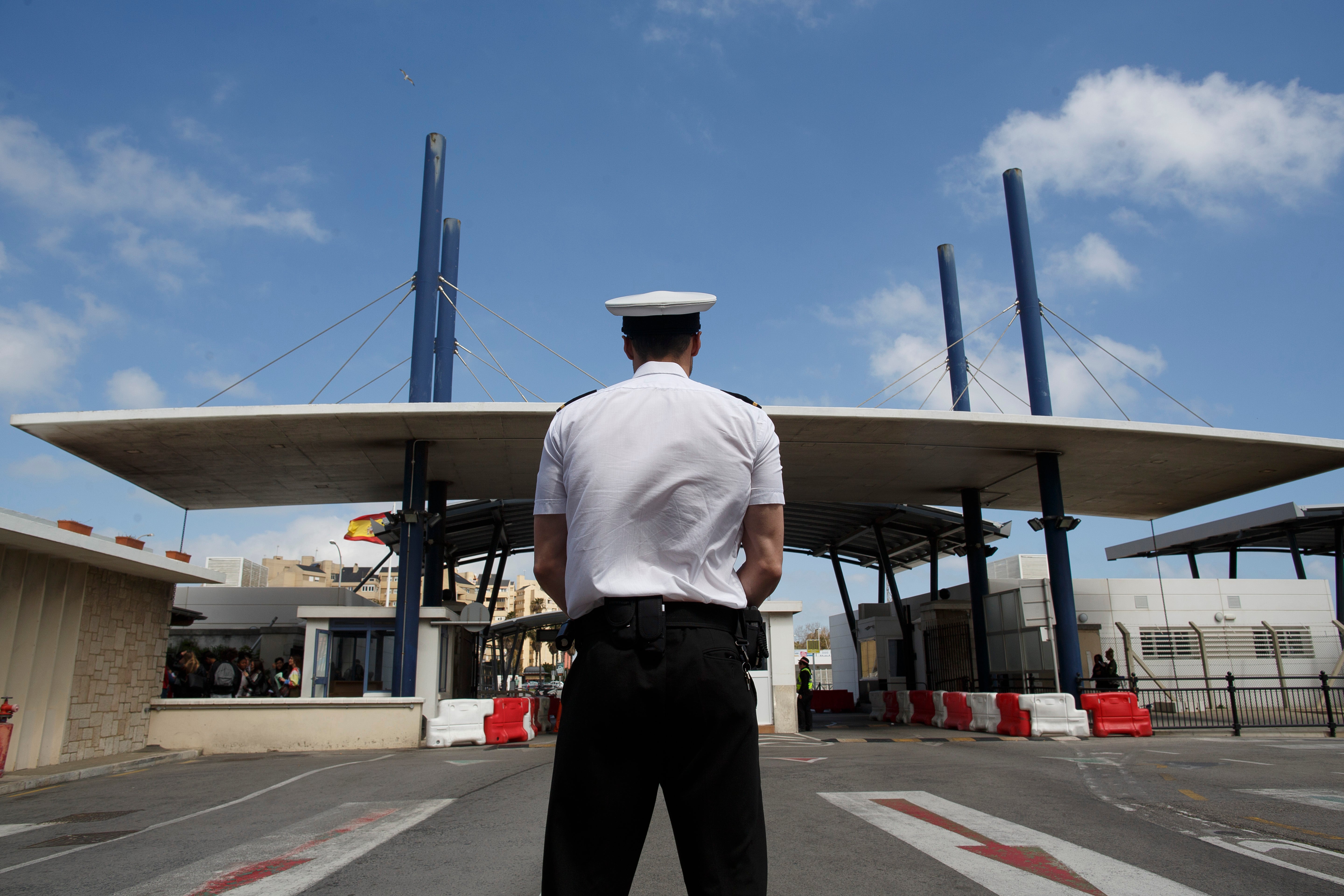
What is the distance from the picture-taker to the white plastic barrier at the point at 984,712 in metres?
17.9

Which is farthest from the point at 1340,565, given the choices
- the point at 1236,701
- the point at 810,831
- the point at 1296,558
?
the point at 810,831

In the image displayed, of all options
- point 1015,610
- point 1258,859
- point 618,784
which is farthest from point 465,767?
point 1015,610

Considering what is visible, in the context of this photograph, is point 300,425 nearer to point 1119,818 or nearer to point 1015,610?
point 1119,818

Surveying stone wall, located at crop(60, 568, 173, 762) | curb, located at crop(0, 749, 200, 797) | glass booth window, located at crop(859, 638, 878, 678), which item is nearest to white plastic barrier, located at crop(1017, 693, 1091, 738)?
curb, located at crop(0, 749, 200, 797)

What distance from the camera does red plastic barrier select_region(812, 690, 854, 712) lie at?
121 feet

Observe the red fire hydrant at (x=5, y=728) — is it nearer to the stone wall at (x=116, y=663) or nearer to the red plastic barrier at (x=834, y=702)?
the stone wall at (x=116, y=663)

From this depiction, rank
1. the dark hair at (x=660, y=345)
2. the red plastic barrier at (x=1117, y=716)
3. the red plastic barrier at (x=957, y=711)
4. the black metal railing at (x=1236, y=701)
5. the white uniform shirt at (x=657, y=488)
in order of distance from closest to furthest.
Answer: the white uniform shirt at (x=657, y=488)
the dark hair at (x=660, y=345)
the red plastic barrier at (x=1117, y=716)
the black metal railing at (x=1236, y=701)
the red plastic barrier at (x=957, y=711)

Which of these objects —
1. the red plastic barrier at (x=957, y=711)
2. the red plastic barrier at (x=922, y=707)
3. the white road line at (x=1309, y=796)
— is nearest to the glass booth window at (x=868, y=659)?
the red plastic barrier at (x=922, y=707)

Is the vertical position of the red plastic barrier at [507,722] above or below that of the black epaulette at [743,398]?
below

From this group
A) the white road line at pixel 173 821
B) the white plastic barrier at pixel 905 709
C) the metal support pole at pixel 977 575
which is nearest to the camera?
the white road line at pixel 173 821

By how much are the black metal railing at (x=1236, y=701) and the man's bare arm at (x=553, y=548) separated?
1615cm

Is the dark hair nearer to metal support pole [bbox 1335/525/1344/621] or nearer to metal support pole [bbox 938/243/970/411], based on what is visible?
metal support pole [bbox 938/243/970/411]

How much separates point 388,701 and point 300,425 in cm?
580

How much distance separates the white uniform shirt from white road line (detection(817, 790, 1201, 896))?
9.16ft
